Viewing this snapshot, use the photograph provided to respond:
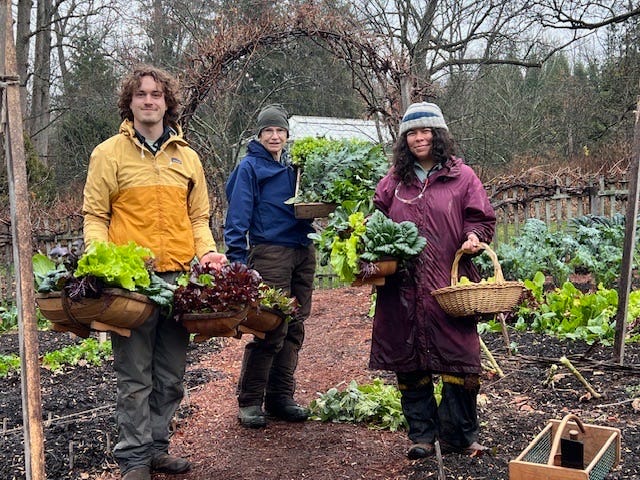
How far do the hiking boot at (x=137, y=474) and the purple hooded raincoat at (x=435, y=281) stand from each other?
1.34m

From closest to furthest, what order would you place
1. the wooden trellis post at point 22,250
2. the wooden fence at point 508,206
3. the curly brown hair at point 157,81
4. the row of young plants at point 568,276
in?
the wooden trellis post at point 22,250 < the curly brown hair at point 157,81 < the row of young plants at point 568,276 < the wooden fence at point 508,206

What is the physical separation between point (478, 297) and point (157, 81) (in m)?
1.97

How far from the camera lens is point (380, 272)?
3477 millimetres

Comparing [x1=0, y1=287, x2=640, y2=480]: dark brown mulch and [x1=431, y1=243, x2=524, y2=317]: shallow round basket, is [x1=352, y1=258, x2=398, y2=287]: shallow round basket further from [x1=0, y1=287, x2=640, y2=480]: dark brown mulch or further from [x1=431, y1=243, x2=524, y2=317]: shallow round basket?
[x1=0, y1=287, x2=640, y2=480]: dark brown mulch

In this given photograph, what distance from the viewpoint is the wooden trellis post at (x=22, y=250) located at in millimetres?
2605

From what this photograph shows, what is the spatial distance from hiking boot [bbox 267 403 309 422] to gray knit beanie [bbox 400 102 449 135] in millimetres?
2063

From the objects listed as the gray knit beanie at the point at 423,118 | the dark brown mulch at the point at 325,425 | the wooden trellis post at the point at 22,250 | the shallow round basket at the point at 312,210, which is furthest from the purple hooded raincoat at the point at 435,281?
the wooden trellis post at the point at 22,250

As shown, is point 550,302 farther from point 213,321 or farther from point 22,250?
point 22,250

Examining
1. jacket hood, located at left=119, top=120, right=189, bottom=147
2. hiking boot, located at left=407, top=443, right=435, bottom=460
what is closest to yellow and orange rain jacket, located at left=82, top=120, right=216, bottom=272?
jacket hood, located at left=119, top=120, right=189, bottom=147

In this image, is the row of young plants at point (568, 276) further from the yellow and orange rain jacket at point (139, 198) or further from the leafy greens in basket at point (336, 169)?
the yellow and orange rain jacket at point (139, 198)

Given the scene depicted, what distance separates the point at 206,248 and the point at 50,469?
150cm

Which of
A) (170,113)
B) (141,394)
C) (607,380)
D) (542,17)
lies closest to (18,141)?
(170,113)

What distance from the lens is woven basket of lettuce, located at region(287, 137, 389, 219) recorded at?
14.2 ft

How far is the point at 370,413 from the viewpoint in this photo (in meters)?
4.36
